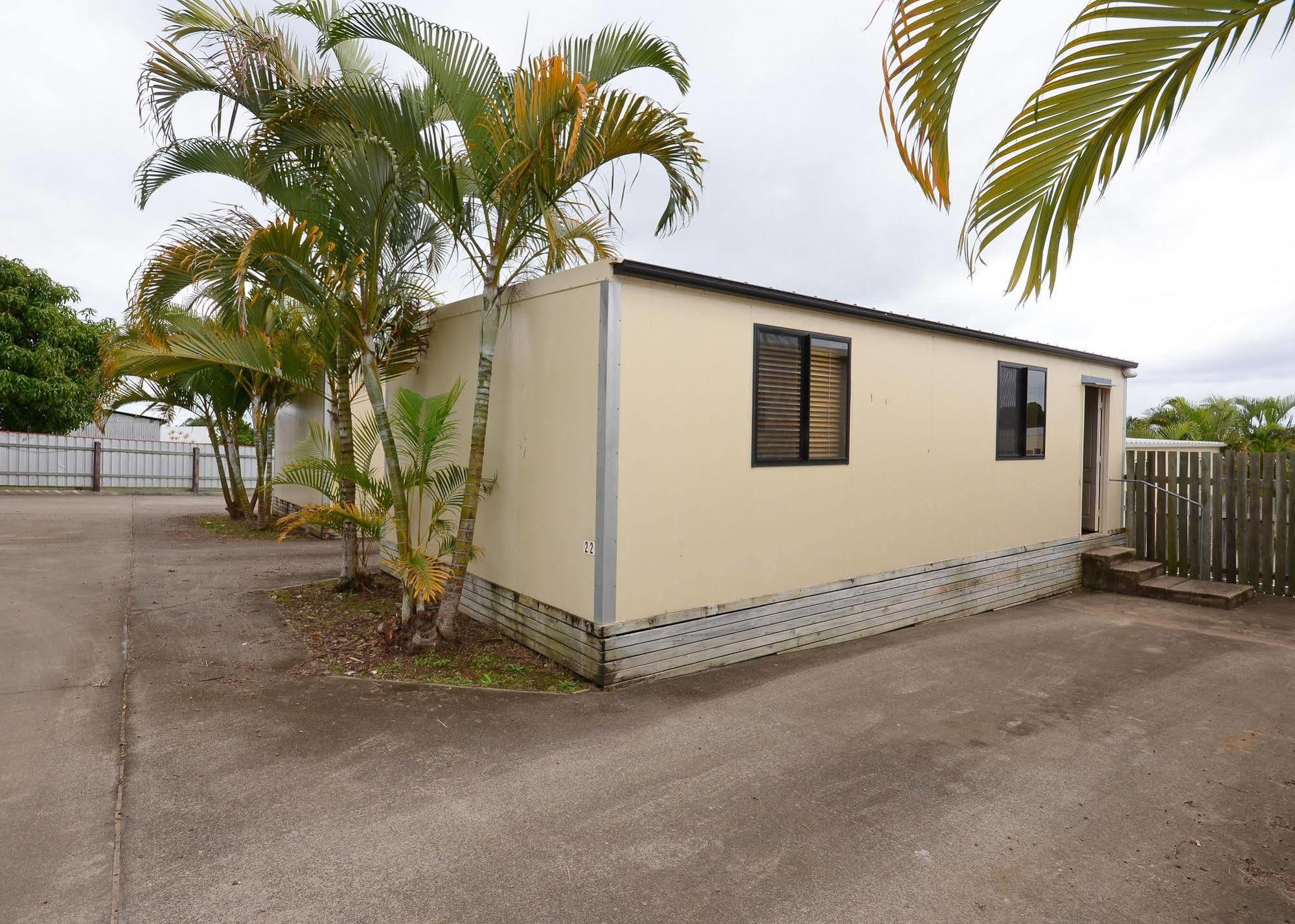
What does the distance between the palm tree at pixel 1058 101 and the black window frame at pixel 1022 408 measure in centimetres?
520

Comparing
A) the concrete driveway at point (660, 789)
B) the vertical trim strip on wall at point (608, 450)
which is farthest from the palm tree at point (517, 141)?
the concrete driveway at point (660, 789)

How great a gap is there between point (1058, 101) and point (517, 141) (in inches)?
123

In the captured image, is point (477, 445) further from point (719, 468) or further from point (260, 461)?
point (260, 461)

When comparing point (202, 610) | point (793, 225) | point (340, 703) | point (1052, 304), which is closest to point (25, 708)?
point (340, 703)

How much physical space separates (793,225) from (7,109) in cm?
1096

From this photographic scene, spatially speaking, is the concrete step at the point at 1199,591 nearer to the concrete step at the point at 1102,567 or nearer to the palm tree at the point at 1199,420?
the concrete step at the point at 1102,567

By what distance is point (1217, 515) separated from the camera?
8375mm

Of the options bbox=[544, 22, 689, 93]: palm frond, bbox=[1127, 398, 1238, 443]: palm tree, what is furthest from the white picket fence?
bbox=[1127, 398, 1238, 443]: palm tree

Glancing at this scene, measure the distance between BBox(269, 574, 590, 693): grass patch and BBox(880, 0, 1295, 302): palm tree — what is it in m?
3.51

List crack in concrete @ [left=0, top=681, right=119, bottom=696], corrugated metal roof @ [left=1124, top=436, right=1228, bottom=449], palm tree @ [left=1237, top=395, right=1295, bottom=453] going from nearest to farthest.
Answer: crack in concrete @ [left=0, top=681, right=119, bottom=696] → corrugated metal roof @ [left=1124, top=436, right=1228, bottom=449] → palm tree @ [left=1237, top=395, right=1295, bottom=453]

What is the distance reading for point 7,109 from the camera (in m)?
9.46

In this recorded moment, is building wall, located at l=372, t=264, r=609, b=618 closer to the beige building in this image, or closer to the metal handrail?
the beige building

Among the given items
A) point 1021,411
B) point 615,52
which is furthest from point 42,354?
point 1021,411

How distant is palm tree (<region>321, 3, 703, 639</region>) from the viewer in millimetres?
4312
